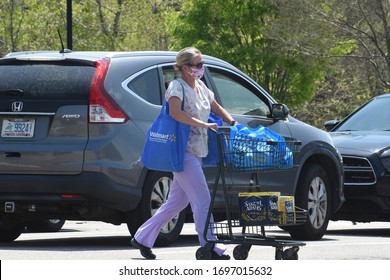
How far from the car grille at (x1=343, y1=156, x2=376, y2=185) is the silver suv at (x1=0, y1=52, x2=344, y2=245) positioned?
9.70 ft

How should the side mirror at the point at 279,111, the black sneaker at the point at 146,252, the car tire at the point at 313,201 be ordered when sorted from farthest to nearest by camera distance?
the car tire at the point at 313,201, the side mirror at the point at 279,111, the black sneaker at the point at 146,252

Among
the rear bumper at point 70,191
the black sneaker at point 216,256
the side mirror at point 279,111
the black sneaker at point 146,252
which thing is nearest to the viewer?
the black sneaker at point 216,256

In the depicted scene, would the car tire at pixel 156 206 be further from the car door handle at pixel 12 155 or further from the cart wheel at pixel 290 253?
the cart wheel at pixel 290 253

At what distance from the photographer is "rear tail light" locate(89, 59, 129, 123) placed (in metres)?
10.8

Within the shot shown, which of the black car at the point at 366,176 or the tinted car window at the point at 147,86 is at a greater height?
the tinted car window at the point at 147,86

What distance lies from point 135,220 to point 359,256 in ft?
6.94

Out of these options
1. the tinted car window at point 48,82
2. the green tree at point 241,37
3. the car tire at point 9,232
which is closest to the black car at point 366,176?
the car tire at point 9,232

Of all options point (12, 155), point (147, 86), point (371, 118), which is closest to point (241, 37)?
point (371, 118)

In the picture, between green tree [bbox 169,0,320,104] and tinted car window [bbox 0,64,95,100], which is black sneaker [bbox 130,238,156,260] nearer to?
tinted car window [bbox 0,64,95,100]

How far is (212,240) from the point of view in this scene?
907 cm

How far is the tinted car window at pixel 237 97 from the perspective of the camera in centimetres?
1212

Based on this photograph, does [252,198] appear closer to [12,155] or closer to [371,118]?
[12,155]

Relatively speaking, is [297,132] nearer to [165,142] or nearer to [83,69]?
[83,69]
